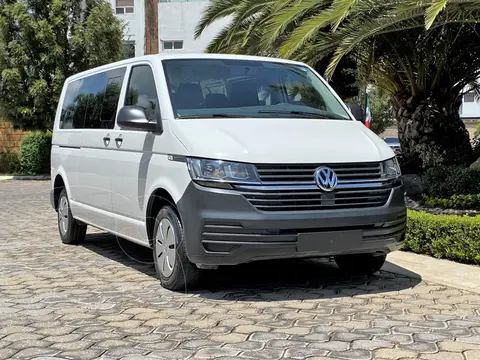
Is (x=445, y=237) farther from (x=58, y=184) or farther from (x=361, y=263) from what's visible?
(x=58, y=184)

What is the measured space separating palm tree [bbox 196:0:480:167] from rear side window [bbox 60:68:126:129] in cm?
295

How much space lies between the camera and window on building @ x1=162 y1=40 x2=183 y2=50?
103ft

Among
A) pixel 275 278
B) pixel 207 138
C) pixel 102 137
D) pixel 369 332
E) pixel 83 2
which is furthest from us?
pixel 83 2

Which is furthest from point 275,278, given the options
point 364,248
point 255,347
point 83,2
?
point 83,2

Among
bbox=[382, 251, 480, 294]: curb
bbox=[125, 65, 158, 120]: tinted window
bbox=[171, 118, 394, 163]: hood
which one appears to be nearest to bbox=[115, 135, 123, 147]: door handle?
bbox=[125, 65, 158, 120]: tinted window

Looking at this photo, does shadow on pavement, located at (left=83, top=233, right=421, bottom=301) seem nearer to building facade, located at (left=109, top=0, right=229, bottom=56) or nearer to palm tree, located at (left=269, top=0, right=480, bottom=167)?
palm tree, located at (left=269, top=0, right=480, bottom=167)

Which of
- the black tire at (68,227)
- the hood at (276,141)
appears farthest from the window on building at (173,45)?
the hood at (276,141)

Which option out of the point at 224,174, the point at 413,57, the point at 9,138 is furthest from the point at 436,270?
the point at 9,138

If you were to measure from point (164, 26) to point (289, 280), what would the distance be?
2673cm

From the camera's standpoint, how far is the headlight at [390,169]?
18.1 ft

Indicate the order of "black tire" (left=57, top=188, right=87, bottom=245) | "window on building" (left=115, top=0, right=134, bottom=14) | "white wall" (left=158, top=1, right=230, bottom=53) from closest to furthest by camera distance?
1. "black tire" (left=57, top=188, right=87, bottom=245)
2. "white wall" (left=158, top=1, right=230, bottom=53)
3. "window on building" (left=115, top=0, right=134, bottom=14)

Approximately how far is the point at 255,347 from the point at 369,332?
0.85 meters

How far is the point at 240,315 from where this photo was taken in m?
4.91

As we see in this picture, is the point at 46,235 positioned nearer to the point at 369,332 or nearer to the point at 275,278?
the point at 275,278
